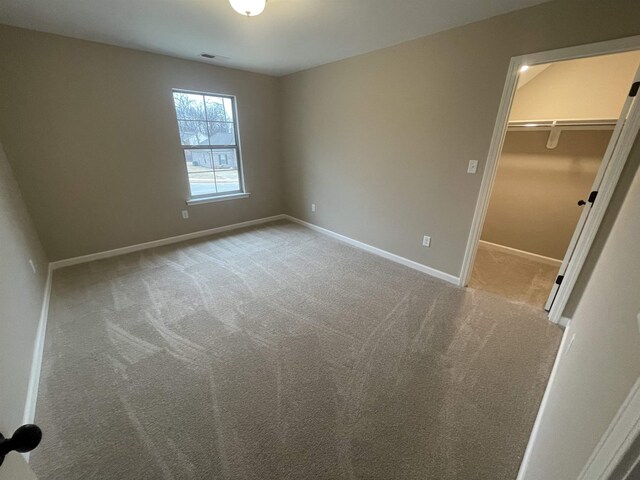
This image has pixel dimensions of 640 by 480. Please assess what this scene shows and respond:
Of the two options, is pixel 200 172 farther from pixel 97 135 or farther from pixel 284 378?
pixel 284 378

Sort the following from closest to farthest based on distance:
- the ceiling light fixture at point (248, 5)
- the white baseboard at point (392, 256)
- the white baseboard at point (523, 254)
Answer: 1. the ceiling light fixture at point (248, 5)
2. the white baseboard at point (392, 256)
3. the white baseboard at point (523, 254)

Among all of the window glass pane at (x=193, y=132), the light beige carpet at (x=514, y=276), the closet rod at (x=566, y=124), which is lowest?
the light beige carpet at (x=514, y=276)

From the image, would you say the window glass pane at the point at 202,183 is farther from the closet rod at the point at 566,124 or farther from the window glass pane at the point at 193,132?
the closet rod at the point at 566,124

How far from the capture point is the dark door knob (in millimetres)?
478

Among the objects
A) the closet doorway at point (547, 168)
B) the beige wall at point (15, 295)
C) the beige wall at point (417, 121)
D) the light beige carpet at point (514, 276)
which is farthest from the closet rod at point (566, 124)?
the beige wall at point (15, 295)

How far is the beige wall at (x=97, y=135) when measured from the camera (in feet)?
7.97

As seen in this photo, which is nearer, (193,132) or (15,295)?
(15,295)

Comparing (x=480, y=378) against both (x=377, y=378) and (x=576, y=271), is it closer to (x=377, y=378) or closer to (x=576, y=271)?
(x=377, y=378)

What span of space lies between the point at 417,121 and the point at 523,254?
2.31m

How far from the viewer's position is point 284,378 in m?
1.60

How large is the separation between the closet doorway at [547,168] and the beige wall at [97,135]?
3.72 m

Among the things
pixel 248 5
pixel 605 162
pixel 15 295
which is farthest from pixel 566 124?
pixel 15 295

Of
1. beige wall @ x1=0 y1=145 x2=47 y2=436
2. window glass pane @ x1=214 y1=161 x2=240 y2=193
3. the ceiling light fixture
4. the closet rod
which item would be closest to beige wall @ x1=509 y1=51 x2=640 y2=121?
the closet rod

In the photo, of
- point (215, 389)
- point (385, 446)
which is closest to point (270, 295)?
point (215, 389)
